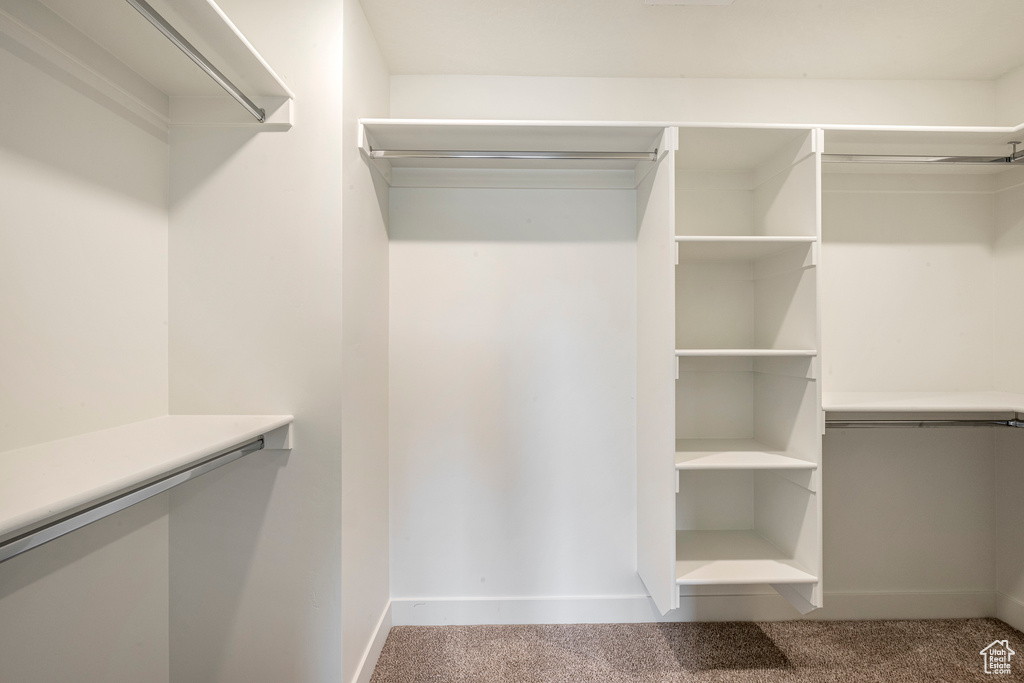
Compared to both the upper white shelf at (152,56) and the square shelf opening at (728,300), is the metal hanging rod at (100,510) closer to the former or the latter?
the upper white shelf at (152,56)

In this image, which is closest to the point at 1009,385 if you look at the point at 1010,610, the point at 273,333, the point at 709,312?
the point at 1010,610

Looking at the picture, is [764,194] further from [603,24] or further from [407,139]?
[407,139]

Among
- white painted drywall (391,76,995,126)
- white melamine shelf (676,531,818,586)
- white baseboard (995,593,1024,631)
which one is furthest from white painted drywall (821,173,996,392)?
white baseboard (995,593,1024,631)

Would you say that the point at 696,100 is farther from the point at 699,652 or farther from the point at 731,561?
the point at 699,652

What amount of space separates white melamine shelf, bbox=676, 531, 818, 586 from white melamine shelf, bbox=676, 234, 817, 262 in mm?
1238

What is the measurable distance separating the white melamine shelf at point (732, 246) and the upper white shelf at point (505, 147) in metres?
0.38

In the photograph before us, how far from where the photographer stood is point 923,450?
2.22 m

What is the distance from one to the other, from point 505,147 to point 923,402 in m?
1.97

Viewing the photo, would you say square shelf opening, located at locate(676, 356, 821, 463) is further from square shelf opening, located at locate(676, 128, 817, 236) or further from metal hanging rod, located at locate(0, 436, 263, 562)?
metal hanging rod, located at locate(0, 436, 263, 562)

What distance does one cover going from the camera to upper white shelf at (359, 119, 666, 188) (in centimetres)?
173

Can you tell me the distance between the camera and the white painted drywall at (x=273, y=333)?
151 cm

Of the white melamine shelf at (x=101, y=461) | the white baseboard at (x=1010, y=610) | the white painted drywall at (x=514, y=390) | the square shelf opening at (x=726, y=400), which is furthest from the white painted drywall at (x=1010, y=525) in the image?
the white melamine shelf at (x=101, y=461)

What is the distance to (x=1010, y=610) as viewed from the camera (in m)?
2.15

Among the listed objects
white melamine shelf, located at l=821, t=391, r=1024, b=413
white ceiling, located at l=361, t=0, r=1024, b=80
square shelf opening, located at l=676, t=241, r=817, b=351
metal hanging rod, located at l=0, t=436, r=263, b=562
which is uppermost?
white ceiling, located at l=361, t=0, r=1024, b=80
